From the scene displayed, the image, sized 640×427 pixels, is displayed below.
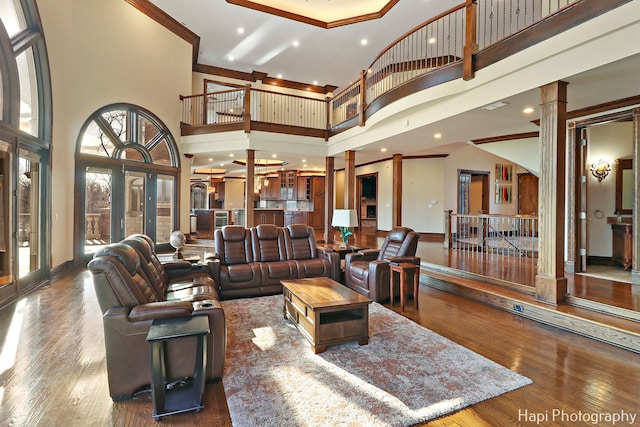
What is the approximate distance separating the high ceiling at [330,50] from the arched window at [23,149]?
3900 millimetres

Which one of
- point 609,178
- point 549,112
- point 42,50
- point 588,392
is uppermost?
point 42,50

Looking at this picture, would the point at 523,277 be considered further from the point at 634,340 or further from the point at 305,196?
the point at 305,196

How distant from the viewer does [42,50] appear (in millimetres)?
5004

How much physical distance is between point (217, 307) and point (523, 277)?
4.55 m

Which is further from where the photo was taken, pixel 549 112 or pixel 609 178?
pixel 609 178

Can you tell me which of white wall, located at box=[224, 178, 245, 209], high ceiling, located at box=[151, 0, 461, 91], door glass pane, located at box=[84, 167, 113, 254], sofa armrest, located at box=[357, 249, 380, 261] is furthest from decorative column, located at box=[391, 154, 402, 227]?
white wall, located at box=[224, 178, 245, 209]

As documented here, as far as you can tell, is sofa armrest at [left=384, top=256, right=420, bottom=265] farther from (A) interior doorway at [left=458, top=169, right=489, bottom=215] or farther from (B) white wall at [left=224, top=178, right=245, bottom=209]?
(B) white wall at [left=224, top=178, right=245, bottom=209]

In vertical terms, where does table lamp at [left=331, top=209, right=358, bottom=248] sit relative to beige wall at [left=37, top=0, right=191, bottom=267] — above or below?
below

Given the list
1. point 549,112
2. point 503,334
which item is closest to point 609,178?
point 549,112

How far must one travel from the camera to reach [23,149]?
14.9ft

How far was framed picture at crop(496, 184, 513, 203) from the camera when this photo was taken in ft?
36.0

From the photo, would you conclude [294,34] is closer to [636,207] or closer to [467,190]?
[467,190]

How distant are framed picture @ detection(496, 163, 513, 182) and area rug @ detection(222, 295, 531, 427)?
31.1 feet

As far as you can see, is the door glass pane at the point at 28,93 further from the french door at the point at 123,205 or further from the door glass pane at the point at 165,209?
the door glass pane at the point at 165,209
